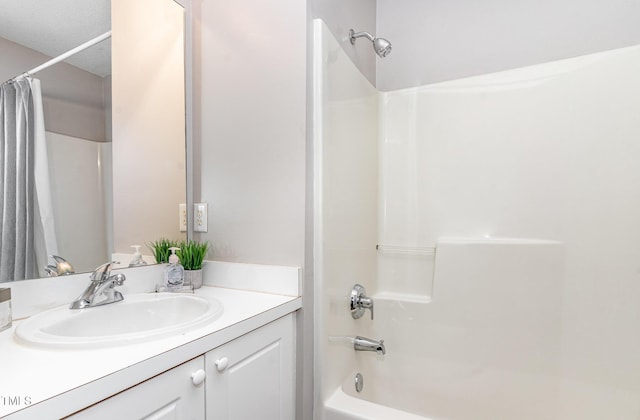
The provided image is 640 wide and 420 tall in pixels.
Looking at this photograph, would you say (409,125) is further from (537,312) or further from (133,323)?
(133,323)

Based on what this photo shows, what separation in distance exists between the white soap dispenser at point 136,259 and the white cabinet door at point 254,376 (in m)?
0.57

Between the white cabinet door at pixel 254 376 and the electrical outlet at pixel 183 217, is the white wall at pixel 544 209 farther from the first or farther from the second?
the electrical outlet at pixel 183 217

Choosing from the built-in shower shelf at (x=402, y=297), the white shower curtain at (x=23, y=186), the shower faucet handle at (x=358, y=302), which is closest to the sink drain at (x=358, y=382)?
the shower faucet handle at (x=358, y=302)

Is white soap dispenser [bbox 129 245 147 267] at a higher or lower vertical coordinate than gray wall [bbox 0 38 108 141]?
lower

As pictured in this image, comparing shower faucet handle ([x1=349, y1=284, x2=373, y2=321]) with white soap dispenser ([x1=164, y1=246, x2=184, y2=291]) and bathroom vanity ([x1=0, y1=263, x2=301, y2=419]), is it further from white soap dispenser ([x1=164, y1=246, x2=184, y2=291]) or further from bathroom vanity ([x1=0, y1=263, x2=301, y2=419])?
white soap dispenser ([x1=164, y1=246, x2=184, y2=291])

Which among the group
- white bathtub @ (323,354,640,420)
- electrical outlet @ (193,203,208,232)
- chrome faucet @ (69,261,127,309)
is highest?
electrical outlet @ (193,203,208,232)

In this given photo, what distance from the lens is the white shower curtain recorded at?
86 centimetres

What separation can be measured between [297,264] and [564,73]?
4.54 ft

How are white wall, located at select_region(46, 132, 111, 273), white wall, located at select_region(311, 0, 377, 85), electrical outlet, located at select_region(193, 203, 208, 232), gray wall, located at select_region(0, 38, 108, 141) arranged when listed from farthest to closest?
electrical outlet, located at select_region(193, 203, 208, 232)
white wall, located at select_region(311, 0, 377, 85)
white wall, located at select_region(46, 132, 111, 273)
gray wall, located at select_region(0, 38, 108, 141)

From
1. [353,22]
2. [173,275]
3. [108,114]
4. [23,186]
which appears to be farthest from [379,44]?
[23,186]

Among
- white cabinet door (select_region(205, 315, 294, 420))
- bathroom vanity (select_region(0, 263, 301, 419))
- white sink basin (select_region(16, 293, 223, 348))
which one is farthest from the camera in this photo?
white cabinet door (select_region(205, 315, 294, 420))

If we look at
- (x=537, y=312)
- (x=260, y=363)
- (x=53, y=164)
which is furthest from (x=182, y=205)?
(x=537, y=312)

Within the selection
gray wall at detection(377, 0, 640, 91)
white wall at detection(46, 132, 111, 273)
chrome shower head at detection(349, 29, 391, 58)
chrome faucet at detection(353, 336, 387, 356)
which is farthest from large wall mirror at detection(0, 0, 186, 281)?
gray wall at detection(377, 0, 640, 91)

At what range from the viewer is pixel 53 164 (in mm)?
980
